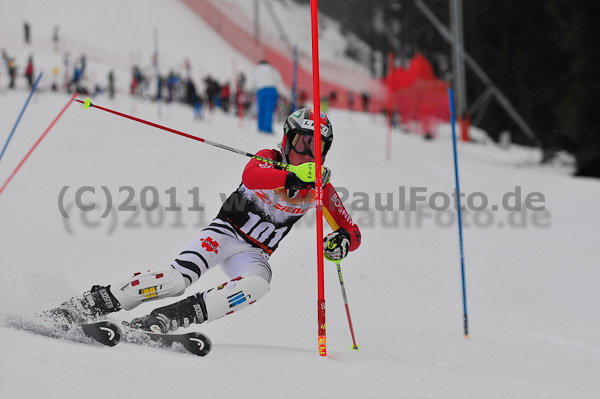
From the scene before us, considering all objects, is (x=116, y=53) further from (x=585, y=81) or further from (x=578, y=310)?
(x=578, y=310)

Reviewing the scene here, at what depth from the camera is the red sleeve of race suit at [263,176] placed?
155 inches

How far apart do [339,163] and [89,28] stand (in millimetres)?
31570

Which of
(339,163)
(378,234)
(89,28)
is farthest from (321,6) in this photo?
(378,234)

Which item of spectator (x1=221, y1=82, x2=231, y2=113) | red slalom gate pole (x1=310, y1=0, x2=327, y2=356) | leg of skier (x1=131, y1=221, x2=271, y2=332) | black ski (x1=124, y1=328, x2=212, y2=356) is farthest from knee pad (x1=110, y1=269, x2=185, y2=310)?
spectator (x1=221, y1=82, x2=231, y2=113)

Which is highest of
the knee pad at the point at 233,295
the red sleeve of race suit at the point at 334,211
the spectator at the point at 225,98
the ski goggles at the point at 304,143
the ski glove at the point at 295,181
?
the spectator at the point at 225,98

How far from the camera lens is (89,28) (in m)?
40.5

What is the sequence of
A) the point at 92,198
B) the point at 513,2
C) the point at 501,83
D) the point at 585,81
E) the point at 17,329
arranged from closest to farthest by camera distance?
1. the point at 17,329
2. the point at 92,198
3. the point at 585,81
4. the point at 513,2
5. the point at 501,83

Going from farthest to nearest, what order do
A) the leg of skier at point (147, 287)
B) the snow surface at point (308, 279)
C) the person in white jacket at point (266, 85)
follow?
1. the person in white jacket at point (266, 85)
2. the leg of skier at point (147, 287)
3. the snow surface at point (308, 279)

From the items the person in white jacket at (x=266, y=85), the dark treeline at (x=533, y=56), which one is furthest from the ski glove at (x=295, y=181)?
the dark treeline at (x=533, y=56)

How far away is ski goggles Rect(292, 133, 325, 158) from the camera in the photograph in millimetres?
4262

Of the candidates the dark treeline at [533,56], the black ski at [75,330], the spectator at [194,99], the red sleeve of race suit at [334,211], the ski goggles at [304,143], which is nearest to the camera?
the black ski at [75,330]

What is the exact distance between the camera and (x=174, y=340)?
11.1ft

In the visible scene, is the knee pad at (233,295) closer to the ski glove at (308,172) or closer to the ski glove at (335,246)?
the ski glove at (335,246)

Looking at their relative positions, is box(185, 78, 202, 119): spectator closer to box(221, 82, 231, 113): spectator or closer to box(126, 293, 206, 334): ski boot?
box(221, 82, 231, 113): spectator
